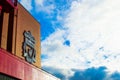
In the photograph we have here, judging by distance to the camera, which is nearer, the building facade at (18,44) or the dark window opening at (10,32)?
the building facade at (18,44)

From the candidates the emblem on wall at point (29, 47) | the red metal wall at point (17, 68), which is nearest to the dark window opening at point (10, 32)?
the emblem on wall at point (29, 47)

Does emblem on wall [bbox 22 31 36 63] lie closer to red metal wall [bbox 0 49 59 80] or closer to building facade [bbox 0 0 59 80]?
building facade [bbox 0 0 59 80]

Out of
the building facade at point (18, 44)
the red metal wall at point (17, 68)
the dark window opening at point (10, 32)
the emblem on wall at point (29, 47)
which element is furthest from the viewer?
the emblem on wall at point (29, 47)

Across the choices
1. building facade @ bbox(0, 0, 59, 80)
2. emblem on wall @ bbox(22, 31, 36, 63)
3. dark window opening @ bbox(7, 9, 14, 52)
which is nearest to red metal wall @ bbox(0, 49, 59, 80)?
building facade @ bbox(0, 0, 59, 80)

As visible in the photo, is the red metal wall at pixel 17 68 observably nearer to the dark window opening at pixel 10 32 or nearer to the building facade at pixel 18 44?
the building facade at pixel 18 44

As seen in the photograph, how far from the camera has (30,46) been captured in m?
51.4

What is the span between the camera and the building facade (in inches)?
1048

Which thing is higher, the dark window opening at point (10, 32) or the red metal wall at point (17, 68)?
the dark window opening at point (10, 32)

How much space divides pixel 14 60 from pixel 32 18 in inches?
1083

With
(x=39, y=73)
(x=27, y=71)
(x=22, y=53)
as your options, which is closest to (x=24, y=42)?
(x=22, y=53)

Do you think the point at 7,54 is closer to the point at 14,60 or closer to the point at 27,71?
the point at 14,60

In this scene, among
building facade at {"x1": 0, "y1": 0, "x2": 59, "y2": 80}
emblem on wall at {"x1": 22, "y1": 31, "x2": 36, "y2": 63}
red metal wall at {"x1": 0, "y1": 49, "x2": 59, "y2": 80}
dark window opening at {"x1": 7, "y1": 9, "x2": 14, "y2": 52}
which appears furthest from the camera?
emblem on wall at {"x1": 22, "y1": 31, "x2": 36, "y2": 63}

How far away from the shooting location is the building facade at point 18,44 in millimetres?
26609

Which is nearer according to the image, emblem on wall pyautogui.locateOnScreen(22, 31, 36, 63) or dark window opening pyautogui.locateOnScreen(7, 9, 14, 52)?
dark window opening pyautogui.locateOnScreen(7, 9, 14, 52)
